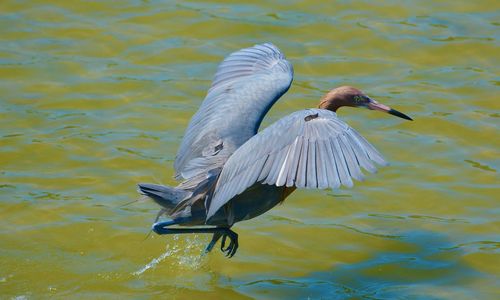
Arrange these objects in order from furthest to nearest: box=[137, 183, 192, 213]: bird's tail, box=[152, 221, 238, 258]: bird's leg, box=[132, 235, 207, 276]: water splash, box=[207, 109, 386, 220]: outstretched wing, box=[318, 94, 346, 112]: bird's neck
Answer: box=[318, 94, 346, 112]: bird's neck → box=[132, 235, 207, 276]: water splash → box=[152, 221, 238, 258]: bird's leg → box=[137, 183, 192, 213]: bird's tail → box=[207, 109, 386, 220]: outstretched wing

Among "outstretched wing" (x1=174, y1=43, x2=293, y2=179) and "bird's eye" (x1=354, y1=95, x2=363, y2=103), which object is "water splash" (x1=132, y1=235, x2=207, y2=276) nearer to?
"outstretched wing" (x1=174, y1=43, x2=293, y2=179)

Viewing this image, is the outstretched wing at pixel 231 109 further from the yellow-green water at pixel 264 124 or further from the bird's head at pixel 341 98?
the yellow-green water at pixel 264 124

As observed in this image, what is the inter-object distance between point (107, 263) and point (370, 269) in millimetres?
2237

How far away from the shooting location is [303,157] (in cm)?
636

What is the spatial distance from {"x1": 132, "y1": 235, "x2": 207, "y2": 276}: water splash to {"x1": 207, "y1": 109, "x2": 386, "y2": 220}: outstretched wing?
1.12 m

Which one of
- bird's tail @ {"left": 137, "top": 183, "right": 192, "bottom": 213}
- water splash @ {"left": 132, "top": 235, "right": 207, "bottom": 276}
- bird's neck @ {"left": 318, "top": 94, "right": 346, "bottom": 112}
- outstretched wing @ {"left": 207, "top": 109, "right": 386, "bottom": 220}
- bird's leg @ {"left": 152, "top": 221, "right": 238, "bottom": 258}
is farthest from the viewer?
bird's neck @ {"left": 318, "top": 94, "right": 346, "bottom": 112}

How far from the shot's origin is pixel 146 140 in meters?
9.77

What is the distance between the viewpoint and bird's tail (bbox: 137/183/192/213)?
7.10 meters

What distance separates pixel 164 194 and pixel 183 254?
1.02 metres

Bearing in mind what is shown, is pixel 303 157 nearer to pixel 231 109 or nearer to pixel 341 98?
pixel 231 109

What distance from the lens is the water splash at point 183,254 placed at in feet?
25.5

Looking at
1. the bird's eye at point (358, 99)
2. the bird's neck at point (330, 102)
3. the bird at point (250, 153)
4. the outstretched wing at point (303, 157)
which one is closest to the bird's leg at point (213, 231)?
the bird at point (250, 153)

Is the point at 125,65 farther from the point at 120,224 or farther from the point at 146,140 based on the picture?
the point at 120,224

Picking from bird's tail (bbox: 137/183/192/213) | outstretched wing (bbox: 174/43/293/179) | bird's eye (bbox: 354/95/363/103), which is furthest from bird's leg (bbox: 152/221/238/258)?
bird's eye (bbox: 354/95/363/103)
